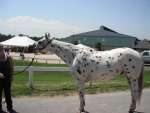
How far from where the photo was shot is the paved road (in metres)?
5.41

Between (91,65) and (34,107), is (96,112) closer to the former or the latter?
(91,65)

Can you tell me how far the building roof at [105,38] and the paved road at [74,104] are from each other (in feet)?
187

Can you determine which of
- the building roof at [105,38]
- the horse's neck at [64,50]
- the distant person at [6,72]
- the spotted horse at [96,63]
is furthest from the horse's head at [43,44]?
the building roof at [105,38]

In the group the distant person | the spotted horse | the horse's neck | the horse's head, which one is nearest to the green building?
the spotted horse

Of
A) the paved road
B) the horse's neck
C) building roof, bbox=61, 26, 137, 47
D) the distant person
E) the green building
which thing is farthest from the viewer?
building roof, bbox=61, 26, 137, 47

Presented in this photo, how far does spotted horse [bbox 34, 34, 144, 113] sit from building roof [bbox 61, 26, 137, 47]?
5846 cm

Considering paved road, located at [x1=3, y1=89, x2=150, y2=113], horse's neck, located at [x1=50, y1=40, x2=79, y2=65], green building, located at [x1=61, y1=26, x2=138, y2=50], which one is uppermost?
green building, located at [x1=61, y1=26, x2=138, y2=50]

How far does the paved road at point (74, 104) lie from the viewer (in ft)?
17.7

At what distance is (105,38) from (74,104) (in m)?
67.1

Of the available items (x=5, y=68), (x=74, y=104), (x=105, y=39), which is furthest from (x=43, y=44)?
(x=105, y=39)

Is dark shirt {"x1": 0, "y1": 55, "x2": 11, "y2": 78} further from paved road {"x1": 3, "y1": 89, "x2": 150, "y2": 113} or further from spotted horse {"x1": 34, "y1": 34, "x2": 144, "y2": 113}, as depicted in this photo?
paved road {"x1": 3, "y1": 89, "x2": 150, "y2": 113}

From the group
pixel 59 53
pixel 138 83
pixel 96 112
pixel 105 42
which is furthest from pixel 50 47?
pixel 105 42

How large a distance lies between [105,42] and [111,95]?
206 ft

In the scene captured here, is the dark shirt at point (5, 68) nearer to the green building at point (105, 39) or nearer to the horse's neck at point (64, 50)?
the horse's neck at point (64, 50)
